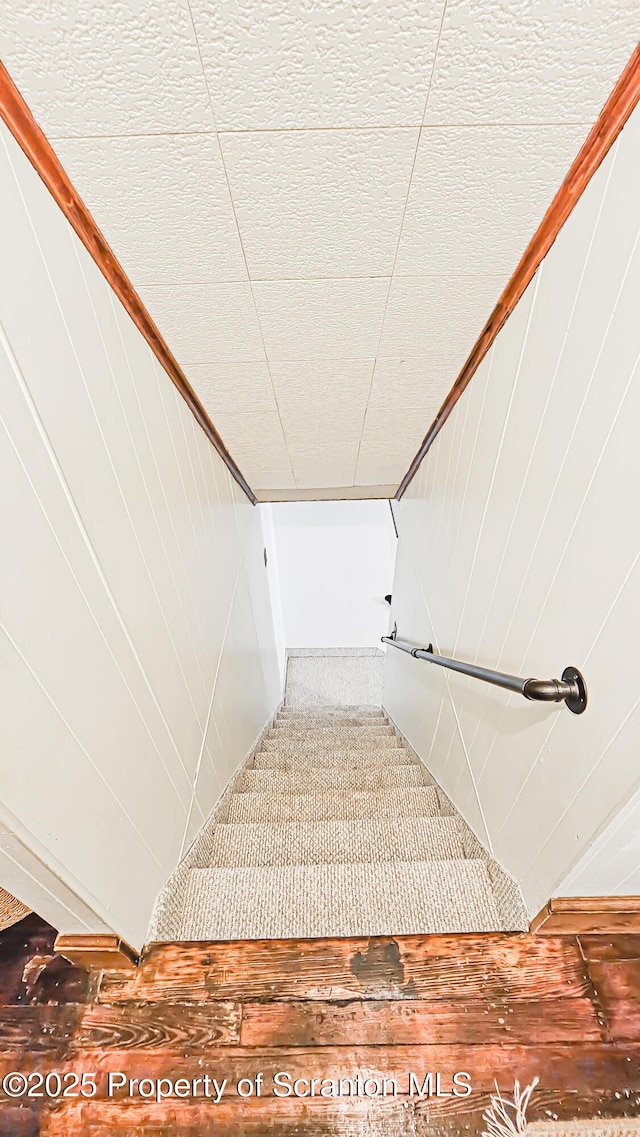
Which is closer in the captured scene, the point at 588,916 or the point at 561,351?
the point at 561,351

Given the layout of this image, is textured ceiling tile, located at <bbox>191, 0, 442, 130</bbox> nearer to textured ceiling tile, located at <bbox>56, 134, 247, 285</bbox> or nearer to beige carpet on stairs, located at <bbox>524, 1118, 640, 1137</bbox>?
textured ceiling tile, located at <bbox>56, 134, 247, 285</bbox>

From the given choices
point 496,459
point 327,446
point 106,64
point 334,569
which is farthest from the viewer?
point 334,569

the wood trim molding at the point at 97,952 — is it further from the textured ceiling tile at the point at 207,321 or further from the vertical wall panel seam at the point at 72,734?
the textured ceiling tile at the point at 207,321

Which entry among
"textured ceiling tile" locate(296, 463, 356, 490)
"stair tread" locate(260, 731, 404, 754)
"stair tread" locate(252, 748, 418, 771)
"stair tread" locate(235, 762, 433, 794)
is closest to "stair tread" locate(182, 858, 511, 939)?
"stair tread" locate(235, 762, 433, 794)

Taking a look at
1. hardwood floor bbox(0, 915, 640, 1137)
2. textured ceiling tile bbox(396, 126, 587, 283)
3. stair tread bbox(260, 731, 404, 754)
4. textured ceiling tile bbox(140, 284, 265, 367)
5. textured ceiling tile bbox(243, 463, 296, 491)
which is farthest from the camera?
stair tread bbox(260, 731, 404, 754)

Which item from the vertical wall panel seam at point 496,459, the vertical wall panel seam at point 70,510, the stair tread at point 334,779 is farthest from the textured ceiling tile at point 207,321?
the stair tread at point 334,779

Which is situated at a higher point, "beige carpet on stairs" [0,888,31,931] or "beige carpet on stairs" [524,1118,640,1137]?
"beige carpet on stairs" [0,888,31,931]

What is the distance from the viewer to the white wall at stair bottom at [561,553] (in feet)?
2.49

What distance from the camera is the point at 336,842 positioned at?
1.53 meters

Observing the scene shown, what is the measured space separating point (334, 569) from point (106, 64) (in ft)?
15.1

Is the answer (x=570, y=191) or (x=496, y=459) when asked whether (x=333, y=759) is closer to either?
(x=496, y=459)

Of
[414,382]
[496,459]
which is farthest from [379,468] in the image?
[496,459]

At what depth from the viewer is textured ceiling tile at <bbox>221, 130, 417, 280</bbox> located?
32.0 inches

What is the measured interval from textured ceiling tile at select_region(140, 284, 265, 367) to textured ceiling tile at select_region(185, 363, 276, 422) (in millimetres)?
44
